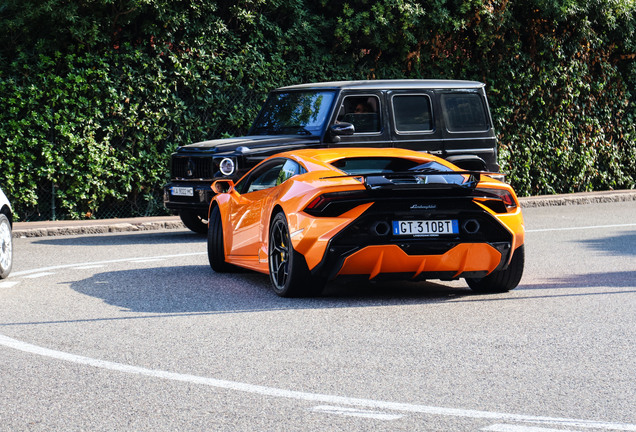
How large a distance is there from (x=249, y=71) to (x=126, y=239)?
16.5ft

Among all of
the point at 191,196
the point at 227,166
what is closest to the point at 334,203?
the point at 227,166

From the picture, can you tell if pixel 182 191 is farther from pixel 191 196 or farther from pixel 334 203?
pixel 334 203

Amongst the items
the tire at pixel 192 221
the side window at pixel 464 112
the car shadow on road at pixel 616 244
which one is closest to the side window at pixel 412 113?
the side window at pixel 464 112

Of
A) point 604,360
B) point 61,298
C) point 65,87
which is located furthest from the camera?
point 65,87

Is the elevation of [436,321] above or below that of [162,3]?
below

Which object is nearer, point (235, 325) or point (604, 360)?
point (604, 360)

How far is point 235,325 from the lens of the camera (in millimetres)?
7289

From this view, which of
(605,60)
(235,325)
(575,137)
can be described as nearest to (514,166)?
(575,137)

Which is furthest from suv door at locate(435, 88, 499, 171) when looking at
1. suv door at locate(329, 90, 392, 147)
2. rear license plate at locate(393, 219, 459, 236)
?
rear license plate at locate(393, 219, 459, 236)

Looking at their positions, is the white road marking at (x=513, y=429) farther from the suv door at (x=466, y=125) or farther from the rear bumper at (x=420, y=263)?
the suv door at (x=466, y=125)

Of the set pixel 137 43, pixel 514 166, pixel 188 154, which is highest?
pixel 137 43

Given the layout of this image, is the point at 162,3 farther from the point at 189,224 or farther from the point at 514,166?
the point at 514,166

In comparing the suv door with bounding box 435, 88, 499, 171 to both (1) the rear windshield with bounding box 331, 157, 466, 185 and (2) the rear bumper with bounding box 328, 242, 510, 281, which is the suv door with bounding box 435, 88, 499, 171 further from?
(2) the rear bumper with bounding box 328, 242, 510, 281

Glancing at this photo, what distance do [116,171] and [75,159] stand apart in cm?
79
